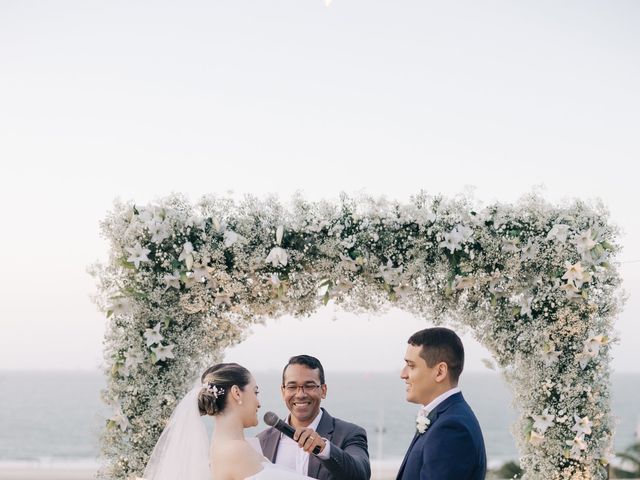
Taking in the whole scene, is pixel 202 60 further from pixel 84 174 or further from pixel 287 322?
pixel 287 322

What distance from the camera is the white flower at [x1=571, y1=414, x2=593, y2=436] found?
6.36 m

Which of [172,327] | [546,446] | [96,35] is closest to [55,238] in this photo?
[96,35]

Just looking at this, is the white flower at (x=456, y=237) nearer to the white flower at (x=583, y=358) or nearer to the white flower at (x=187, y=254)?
the white flower at (x=583, y=358)

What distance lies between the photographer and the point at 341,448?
5.05 metres

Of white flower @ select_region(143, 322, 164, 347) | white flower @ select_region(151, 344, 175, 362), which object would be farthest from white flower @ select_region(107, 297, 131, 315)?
white flower @ select_region(151, 344, 175, 362)

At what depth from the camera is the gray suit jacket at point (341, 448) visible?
14.9 feet

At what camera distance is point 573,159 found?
40.7ft

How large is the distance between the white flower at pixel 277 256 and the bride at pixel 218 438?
1659 millimetres

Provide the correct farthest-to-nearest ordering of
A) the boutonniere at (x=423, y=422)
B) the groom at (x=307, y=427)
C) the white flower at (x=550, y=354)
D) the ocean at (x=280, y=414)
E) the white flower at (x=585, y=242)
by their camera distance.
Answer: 1. the ocean at (x=280, y=414)
2. the white flower at (x=550, y=354)
3. the white flower at (x=585, y=242)
4. the groom at (x=307, y=427)
5. the boutonniere at (x=423, y=422)

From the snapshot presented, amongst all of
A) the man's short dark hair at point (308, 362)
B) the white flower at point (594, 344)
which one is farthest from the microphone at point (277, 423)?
the white flower at point (594, 344)

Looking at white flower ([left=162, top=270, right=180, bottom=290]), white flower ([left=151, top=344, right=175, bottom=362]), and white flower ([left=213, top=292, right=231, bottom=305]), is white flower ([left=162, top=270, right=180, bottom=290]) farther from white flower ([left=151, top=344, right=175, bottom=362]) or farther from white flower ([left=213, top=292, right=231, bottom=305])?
white flower ([left=151, top=344, right=175, bottom=362])

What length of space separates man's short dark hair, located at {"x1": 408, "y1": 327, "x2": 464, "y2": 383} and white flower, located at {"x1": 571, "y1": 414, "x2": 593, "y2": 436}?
9.64 ft

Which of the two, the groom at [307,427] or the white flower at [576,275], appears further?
the white flower at [576,275]

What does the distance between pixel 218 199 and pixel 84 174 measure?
835 centimetres
